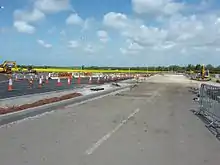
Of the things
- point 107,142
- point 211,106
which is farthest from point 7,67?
point 107,142

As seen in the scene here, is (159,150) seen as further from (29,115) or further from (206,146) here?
(29,115)

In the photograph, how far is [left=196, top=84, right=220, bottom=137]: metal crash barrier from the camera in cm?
1275

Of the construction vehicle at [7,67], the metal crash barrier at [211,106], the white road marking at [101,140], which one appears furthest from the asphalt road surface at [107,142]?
the construction vehicle at [7,67]

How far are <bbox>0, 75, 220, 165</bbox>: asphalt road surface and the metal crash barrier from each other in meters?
0.48

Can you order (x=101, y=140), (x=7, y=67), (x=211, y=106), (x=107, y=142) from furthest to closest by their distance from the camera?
(x=7, y=67)
(x=211, y=106)
(x=101, y=140)
(x=107, y=142)

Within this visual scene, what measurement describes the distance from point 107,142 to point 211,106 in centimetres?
642

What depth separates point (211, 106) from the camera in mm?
14141

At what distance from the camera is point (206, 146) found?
29.8ft

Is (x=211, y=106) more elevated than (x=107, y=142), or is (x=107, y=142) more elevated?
(x=211, y=106)

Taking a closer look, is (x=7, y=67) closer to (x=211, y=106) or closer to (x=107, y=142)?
(x=211, y=106)

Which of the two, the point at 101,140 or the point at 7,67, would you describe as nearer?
the point at 101,140

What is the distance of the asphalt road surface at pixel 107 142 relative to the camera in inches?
290

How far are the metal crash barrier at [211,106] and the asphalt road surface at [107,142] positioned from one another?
0.48m

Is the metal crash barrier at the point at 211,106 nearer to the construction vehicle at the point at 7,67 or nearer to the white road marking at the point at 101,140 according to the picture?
the white road marking at the point at 101,140
